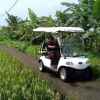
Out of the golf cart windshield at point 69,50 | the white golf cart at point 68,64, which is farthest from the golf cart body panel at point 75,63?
the golf cart windshield at point 69,50

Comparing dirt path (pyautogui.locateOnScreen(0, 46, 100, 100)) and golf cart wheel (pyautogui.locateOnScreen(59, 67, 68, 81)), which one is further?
golf cart wheel (pyautogui.locateOnScreen(59, 67, 68, 81))

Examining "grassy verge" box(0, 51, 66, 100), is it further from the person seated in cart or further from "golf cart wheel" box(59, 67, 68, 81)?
the person seated in cart

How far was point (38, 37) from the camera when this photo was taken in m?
25.3

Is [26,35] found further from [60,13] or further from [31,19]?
[60,13]

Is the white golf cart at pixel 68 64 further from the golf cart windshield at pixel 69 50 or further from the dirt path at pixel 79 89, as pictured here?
the dirt path at pixel 79 89

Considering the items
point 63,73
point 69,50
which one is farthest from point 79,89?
point 69,50

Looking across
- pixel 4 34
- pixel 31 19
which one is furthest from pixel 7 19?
pixel 31 19

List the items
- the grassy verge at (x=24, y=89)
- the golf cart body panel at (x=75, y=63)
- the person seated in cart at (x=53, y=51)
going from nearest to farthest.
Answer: the grassy verge at (x=24, y=89), the golf cart body panel at (x=75, y=63), the person seated in cart at (x=53, y=51)

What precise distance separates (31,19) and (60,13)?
5672 millimetres

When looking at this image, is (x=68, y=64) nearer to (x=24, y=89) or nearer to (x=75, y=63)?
(x=75, y=63)

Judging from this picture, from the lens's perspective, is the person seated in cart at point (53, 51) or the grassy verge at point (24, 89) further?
the person seated in cart at point (53, 51)

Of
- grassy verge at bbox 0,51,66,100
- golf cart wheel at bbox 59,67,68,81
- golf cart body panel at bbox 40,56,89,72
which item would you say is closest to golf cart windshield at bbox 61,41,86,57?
golf cart body panel at bbox 40,56,89,72

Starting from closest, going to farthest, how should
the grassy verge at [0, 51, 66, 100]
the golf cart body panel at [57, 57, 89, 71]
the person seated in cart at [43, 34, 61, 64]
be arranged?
the grassy verge at [0, 51, 66, 100] → the golf cart body panel at [57, 57, 89, 71] → the person seated in cart at [43, 34, 61, 64]

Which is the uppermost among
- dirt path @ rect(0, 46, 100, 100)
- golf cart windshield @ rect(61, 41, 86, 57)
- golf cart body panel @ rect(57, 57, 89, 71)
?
golf cart windshield @ rect(61, 41, 86, 57)
